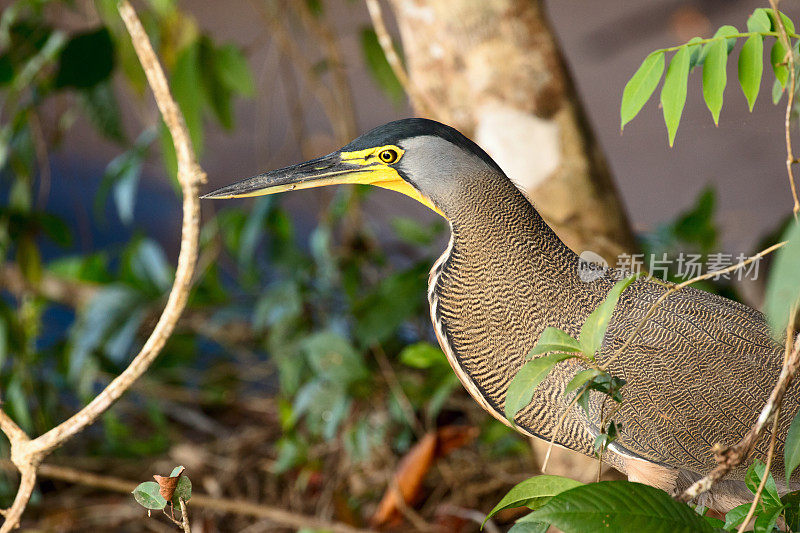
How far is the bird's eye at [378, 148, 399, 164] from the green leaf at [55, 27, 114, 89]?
999 mm

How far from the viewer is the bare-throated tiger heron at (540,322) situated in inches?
19.8

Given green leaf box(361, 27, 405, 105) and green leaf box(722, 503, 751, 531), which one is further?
green leaf box(361, 27, 405, 105)

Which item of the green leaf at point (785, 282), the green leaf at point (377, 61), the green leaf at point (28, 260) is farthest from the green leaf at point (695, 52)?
the green leaf at point (28, 260)

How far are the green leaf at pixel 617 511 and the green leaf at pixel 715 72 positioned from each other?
26 centimetres

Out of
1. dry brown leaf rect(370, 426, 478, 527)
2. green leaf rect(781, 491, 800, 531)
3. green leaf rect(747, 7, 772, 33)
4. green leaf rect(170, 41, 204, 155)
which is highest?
green leaf rect(170, 41, 204, 155)

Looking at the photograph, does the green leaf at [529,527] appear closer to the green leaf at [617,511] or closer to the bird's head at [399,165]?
the green leaf at [617,511]

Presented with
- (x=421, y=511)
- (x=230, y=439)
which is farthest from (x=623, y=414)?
(x=230, y=439)

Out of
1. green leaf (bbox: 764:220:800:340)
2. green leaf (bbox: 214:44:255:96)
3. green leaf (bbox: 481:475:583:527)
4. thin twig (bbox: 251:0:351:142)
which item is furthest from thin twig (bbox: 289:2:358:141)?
green leaf (bbox: 764:220:800:340)

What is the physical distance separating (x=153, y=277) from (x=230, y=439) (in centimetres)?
50

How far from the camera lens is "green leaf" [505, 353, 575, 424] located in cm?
43

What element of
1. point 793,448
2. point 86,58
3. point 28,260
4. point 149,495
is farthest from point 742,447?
point 28,260

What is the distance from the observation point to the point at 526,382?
43 centimetres

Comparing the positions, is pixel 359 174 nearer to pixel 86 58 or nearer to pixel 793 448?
pixel 793 448

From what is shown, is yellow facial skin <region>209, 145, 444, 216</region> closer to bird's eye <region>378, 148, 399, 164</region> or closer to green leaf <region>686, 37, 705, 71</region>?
bird's eye <region>378, 148, 399, 164</region>
